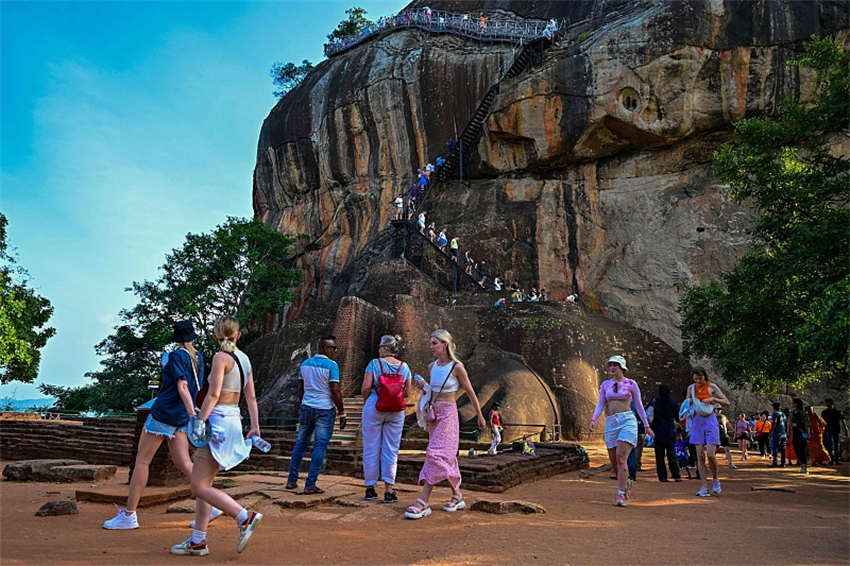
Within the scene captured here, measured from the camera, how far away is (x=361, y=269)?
28984 millimetres

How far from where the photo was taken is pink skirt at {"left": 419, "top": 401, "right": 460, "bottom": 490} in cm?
610

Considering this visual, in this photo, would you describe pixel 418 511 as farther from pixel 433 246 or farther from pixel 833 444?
pixel 433 246

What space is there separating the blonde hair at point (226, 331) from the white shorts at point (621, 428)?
170 inches

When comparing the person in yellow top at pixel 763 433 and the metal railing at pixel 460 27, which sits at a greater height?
the metal railing at pixel 460 27

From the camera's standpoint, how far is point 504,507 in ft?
20.8

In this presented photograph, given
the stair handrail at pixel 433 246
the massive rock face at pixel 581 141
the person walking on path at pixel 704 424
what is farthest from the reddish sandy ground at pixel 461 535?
the massive rock face at pixel 581 141

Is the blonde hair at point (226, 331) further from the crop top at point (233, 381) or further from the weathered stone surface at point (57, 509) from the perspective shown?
the weathered stone surface at point (57, 509)

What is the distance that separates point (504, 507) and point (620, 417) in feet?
5.94

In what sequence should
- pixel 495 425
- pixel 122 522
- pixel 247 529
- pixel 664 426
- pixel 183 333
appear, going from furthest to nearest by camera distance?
1. pixel 495 425
2. pixel 664 426
3. pixel 183 333
4. pixel 122 522
5. pixel 247 529

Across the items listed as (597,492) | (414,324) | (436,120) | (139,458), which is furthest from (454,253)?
(139,458)

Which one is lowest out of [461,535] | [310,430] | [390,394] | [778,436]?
[461,535]

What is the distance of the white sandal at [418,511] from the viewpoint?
5.86 metres

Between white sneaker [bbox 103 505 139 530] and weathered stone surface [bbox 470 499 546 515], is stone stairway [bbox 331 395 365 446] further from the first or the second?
white sneaker [bbox 103 505 139 530]

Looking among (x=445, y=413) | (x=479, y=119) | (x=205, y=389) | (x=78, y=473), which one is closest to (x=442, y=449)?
(x=445, y=413)
